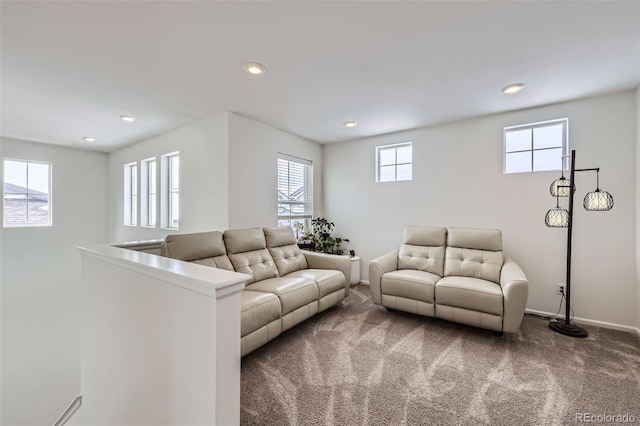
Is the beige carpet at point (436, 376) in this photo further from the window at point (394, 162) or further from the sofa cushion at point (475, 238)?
the window at point (394, 162)

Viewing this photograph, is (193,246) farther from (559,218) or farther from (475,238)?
(559,218)

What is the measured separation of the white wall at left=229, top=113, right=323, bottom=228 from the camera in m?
3.31

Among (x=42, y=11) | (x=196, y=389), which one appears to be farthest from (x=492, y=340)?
(x=42, y=11)

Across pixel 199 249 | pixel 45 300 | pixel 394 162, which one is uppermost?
pixel 394 162

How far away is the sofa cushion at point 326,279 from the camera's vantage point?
283cm

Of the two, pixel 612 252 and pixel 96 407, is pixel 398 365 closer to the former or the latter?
pixel 96 407

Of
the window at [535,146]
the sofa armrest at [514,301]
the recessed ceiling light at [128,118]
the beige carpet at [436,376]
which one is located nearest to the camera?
the beige carpet at [436,376]

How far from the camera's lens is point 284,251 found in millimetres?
3328

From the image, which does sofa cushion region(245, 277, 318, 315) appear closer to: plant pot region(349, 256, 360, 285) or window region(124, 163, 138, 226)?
plant pot region(349, 256, 360, 285)

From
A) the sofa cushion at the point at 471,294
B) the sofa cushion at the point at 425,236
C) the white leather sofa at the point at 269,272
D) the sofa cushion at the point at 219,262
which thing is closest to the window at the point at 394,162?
the sofa cushion at the point at 425,236

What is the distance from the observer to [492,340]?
2449mm

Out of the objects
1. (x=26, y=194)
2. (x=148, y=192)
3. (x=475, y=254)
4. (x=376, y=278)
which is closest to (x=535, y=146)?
(x=475, y=254)

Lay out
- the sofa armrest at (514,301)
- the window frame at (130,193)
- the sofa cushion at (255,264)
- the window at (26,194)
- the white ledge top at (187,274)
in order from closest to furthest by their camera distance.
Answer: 1. the white ledge top at (187,274)
2. the sofa armrest at (514,301)
3. the sofa cushion at (255,264)
4. the window at (26,194)
5. the window frame at (130,193)

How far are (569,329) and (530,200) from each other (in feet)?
4.63
